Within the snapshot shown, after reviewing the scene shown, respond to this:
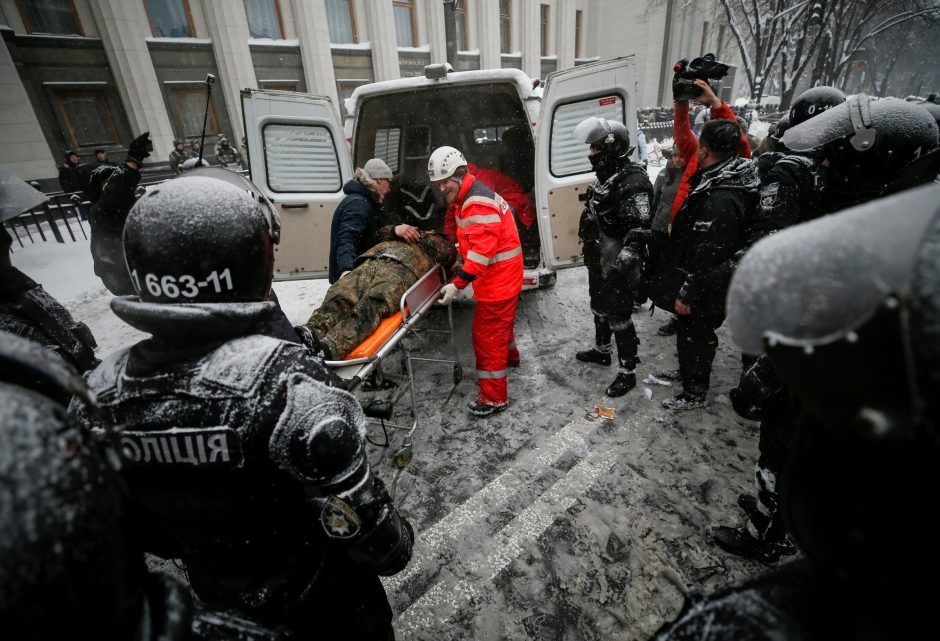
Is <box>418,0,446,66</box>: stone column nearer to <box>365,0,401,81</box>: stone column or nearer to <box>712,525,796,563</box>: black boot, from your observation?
<box>365,0,401,81</box>: stone column

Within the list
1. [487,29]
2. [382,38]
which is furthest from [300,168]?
[487,29]

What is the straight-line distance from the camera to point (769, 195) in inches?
117

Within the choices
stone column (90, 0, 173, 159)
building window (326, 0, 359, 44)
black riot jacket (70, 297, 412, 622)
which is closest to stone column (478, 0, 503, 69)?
building window (326, 0, 359, 44)

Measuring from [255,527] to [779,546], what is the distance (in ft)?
8.31

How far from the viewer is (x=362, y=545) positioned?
4.04 ft

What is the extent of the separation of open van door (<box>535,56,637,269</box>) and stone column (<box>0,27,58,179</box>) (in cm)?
1560

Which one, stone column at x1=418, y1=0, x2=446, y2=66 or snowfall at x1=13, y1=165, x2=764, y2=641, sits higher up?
stone column at x1=418, y1=0, x2=446, y2=66

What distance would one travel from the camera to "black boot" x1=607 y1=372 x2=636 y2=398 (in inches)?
146

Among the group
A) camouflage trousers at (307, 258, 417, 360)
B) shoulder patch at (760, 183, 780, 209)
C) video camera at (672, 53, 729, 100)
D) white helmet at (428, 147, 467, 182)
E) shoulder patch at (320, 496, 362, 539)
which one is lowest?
camouflage trousers at (307, 258, 417, 360)

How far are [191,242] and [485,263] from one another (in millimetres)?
2407

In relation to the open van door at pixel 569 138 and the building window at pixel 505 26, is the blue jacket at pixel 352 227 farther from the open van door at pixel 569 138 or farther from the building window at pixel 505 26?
the building window at pixel 505 26

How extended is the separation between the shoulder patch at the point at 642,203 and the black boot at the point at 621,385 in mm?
1363

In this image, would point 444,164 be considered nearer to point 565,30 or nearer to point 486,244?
point 486,244

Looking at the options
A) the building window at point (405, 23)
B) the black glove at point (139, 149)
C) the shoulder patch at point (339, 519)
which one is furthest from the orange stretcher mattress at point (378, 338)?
the building window at point (405, 23)
